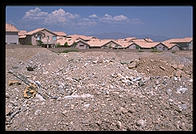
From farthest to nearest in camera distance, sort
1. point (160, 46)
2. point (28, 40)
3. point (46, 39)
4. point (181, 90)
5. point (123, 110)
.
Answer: point (160, 46)
point (46, 39)
point (28, 40)
point (181, 90)
point (123, 110)

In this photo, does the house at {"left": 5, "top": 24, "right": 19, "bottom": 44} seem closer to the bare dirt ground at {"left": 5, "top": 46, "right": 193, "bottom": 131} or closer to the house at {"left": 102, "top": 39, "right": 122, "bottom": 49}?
the house at {"left": 102, "top": 39, "right": 122, "bottom": 49}

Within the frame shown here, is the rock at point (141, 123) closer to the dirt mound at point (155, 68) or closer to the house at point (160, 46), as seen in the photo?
the dirt mound at point (155, 68)

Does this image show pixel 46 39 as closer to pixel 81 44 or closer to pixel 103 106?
pixel 81 44

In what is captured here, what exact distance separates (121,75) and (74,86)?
1289 mm

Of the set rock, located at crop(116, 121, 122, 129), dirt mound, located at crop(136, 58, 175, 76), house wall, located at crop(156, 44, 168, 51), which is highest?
house wall, located at crop(156, 44, 168, 51)

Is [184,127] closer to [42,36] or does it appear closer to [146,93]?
[146,93]

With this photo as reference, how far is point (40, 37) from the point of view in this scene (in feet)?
76.7

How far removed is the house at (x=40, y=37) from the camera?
2269 cm

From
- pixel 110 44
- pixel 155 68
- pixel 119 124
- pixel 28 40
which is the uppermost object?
pixel 28 40

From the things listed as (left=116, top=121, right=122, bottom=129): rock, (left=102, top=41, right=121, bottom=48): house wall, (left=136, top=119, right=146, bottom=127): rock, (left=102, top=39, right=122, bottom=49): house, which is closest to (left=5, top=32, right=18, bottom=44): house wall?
(left=102, top=39, right=122, bottom=49): house

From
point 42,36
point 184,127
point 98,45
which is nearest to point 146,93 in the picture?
point 184,127

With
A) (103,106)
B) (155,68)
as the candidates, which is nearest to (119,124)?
(103,106)

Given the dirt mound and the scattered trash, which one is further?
the dirt mound

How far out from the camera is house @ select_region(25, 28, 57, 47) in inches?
893
